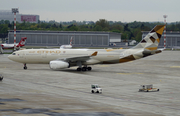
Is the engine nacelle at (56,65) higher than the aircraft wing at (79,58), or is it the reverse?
the aircraft wing at (79,58)

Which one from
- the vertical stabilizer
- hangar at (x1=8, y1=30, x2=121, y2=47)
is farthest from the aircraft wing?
hangar at (x1=8, y1=30, x2=121, y2=47)

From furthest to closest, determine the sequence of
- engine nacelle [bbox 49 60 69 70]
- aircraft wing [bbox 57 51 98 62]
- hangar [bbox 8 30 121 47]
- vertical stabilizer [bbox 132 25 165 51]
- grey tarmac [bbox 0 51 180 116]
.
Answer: hangar [bbox 8 30 121 47], vertical stabilizer [bbox 132 25 165 51], aircraft wing [bbox 57 51 98 62], engine nacelle [bbox 49 60 69 70], grey tarmac [bbox 0 51 180 116]

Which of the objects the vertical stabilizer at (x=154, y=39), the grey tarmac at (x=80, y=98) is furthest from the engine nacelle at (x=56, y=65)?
the vertical stabilizer at (x=154, y=39)

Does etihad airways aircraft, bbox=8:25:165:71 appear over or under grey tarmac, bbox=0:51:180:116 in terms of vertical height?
over

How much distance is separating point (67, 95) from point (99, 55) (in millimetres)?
24507

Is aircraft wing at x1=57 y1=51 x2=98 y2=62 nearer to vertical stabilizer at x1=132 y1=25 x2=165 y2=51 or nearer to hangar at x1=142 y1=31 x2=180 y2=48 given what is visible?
vertical stabilizer at x1=132 y1=25 x2=165 y2=51

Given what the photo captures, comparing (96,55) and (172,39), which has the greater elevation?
(172,39)

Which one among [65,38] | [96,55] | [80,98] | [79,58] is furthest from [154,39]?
[65,38]

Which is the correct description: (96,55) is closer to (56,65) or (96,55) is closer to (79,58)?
(79,58)

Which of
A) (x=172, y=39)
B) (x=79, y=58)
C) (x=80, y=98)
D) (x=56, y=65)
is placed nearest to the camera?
(x=80, y=98)

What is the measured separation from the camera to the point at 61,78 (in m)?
43.5

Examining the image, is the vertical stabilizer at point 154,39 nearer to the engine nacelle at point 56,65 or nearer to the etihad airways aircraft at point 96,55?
the etihad airways aircraft at point 96,55

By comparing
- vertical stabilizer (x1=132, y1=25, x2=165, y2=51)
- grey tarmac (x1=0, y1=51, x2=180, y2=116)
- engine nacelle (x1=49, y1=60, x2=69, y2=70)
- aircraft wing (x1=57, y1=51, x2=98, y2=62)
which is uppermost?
vertical stabilizer (x1=132, y1=25, x2=165, y2=51)

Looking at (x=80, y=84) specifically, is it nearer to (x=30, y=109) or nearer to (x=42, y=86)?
(x=42, y=86)
